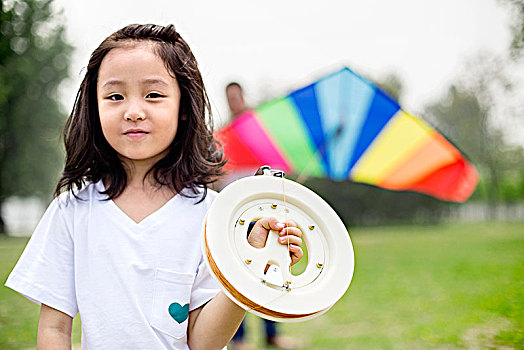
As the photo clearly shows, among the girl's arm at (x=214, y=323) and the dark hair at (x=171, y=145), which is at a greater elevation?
the dark hair at (x=171, y=145)

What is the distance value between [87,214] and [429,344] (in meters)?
3.19

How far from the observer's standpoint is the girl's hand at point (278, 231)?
1149 millimetres

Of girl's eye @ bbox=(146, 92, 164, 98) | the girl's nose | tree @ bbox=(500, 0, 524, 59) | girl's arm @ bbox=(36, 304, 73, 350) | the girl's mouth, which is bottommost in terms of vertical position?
girl's arm @ bbox=(36, 304, 73, 350)

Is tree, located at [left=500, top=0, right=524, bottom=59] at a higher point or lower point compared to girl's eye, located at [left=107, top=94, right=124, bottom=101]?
higher

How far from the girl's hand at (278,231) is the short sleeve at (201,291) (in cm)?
19

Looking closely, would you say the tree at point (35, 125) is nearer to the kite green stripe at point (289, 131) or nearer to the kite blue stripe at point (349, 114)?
the kite green stripe at point (289, 131)

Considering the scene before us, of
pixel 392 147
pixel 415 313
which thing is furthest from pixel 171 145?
pixel 415 313

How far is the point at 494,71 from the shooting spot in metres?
7.91

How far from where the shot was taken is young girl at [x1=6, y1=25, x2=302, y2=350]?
1.22 meters

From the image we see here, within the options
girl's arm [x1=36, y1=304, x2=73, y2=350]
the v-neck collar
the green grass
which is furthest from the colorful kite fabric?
girl's arm [x1=36, y1=304, x2=73, y2=350]

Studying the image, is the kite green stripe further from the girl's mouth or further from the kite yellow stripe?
the girl's mouth

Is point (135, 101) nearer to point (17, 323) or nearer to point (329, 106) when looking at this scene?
point (329, 106)

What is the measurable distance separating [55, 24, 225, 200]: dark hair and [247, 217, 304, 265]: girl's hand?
0.80 feet

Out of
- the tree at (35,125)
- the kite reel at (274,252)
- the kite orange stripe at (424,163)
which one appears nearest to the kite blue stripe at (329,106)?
the kite orange stripe at (424,163)
